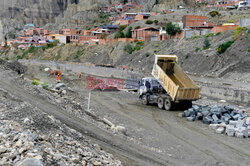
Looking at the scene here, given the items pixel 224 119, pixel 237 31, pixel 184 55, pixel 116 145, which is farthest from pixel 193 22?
pixel 116 145

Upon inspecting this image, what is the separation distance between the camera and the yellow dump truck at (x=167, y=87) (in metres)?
18.6

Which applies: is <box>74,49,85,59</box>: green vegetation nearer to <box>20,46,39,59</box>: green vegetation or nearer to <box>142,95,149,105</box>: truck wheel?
<box>20,46,39,59</box>: green vegetation

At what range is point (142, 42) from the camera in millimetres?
68500

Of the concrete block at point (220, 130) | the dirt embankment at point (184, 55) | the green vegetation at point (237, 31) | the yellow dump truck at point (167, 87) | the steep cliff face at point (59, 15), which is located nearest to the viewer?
the concrete block at point (220, 130)

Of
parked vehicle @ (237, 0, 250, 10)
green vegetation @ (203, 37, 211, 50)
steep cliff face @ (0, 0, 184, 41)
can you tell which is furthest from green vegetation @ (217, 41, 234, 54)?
steep cliff face @ (0, 0, 184, 41)

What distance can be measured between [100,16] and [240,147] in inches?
5513

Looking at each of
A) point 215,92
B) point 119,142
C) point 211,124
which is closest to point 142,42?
point 215,92

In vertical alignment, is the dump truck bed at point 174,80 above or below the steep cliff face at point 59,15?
below

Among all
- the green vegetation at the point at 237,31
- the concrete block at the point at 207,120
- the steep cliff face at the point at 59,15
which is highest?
the steep cliff face at the point at 59,15

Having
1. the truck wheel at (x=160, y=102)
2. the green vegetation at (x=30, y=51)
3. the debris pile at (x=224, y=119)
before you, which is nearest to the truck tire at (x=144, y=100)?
the truck wheel at (x=160, y=102)

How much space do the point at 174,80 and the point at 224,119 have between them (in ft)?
20.8

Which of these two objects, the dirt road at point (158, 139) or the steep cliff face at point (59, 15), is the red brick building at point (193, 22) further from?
the steep cliff face at point (59, 15)

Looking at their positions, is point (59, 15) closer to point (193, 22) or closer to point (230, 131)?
point (193, 22)

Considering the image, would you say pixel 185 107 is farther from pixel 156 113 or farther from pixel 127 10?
pixel 127 10
